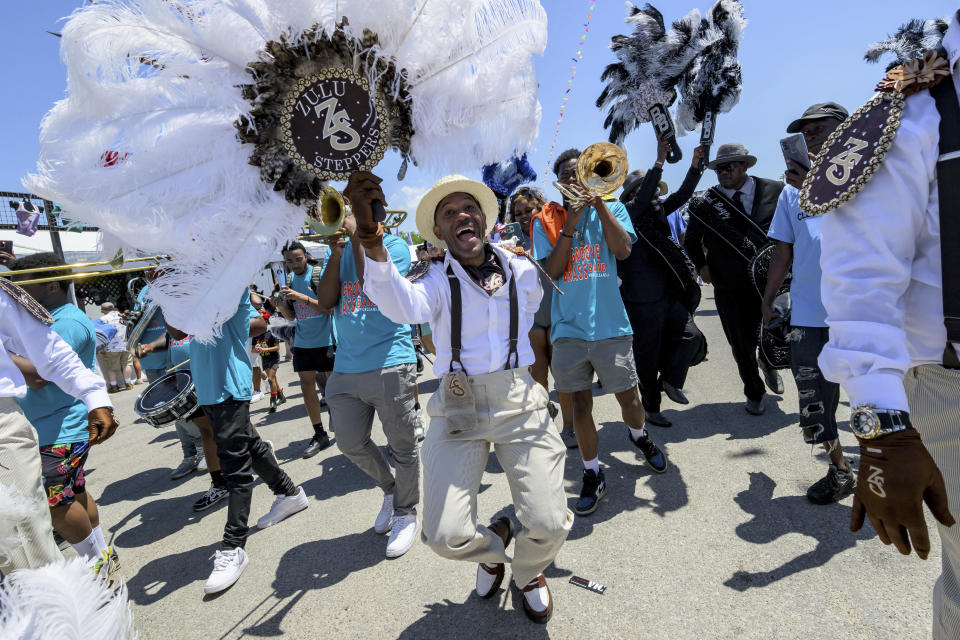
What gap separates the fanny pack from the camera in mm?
2398

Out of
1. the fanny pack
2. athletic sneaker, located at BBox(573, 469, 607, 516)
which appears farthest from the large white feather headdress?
athletic sneaker, located at BBox(573, 469, 607, 516)

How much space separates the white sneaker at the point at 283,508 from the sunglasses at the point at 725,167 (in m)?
4.53

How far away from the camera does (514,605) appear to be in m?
2.55

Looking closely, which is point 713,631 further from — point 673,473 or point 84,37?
point 84,37

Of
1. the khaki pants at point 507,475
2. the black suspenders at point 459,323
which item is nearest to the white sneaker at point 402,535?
the khaki pants at point 507,475

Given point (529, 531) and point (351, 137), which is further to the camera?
point (529, 531)

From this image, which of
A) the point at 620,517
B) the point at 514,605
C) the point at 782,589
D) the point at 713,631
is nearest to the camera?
the point at 713,631

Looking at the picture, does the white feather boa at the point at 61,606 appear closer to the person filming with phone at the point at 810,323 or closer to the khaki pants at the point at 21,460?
the khaki pants at the point at 21,460

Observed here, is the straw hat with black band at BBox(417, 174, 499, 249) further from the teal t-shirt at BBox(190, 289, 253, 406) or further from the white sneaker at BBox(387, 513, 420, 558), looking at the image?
the white sneaker at BBox(387, 513, 420, 558)

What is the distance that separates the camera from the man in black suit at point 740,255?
442 centimetres

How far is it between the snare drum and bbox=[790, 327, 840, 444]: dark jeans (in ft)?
14.1

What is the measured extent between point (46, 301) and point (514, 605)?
136 inches

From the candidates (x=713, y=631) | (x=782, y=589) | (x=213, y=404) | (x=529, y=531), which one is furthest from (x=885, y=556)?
(x=213, y=404)

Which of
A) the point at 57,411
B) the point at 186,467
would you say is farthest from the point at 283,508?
the point at 186,467
